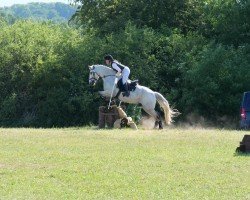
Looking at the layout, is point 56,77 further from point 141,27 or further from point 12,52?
point 141,27

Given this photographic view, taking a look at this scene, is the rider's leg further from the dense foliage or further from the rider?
the dense foliage

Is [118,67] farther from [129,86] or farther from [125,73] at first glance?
[129,86]

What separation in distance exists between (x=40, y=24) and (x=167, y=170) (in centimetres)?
2534

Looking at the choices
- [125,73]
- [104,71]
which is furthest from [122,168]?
[104,71]

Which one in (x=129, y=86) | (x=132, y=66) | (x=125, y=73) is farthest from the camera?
(x=132, y=66)

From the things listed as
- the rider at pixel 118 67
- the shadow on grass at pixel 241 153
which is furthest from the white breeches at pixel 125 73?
the shadow on grass at pixel 241 153

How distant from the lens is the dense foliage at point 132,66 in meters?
30.8

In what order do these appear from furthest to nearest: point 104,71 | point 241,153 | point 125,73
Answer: point 104,71 < point 125,73 < point 241,153

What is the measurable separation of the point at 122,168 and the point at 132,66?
64.9 ft

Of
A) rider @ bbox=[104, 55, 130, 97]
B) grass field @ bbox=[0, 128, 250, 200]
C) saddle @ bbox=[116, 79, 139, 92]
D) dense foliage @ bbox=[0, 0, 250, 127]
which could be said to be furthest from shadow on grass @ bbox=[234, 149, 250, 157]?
dense foliage @ bbox=[0, 0, 250, 127]

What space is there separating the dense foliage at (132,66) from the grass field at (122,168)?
12060 mm

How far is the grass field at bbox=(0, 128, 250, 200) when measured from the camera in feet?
34.4

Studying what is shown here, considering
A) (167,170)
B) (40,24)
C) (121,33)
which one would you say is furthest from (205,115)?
(167,170)

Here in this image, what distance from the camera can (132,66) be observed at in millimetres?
32375
